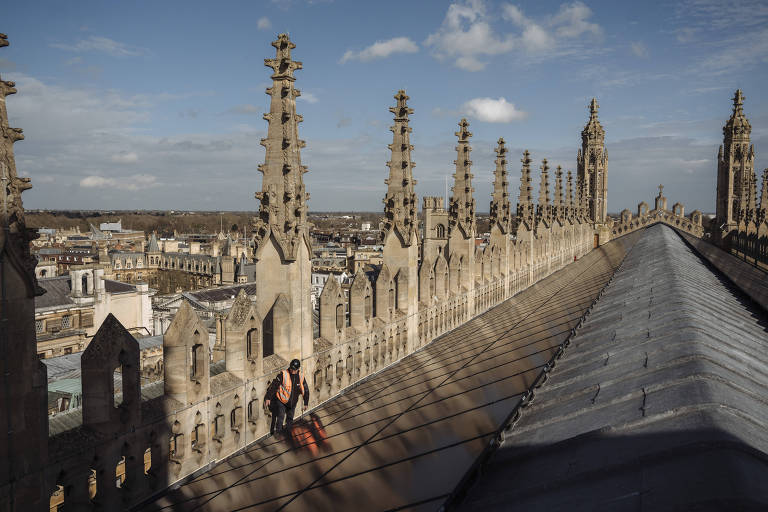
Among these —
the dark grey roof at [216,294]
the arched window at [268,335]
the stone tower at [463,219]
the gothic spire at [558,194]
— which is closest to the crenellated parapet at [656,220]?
the gothic spire at [558,194]

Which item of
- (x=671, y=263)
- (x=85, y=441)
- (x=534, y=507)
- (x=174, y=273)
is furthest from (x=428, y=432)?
(x=174, y=273)

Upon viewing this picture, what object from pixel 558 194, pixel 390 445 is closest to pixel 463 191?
pixel 390 445

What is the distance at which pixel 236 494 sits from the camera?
504 cm

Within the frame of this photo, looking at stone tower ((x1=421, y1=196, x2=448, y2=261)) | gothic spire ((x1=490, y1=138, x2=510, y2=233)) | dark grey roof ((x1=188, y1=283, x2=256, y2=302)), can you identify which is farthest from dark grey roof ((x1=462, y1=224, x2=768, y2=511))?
dark grey roof ((x1=188, y1=283, x2=256, y2=302))

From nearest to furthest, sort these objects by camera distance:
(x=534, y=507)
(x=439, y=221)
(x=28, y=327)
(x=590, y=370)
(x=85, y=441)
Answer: (x=534, y=507)
(x=590, y=370)
(x=28, y=327)
(x=85, y=441)
(x=439, y=221)

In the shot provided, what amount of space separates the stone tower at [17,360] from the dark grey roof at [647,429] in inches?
169

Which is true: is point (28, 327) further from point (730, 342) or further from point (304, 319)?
point (730, 342)

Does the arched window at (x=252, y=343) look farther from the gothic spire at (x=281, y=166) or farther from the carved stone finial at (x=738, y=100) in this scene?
the carved stone finial at (x=738, y=100)

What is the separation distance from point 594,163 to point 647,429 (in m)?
56.5

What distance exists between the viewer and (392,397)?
275 inches

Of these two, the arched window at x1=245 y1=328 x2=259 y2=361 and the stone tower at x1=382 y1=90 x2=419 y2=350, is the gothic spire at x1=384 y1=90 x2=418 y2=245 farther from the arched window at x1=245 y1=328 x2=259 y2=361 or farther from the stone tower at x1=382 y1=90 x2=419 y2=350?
the arched window at x1=245 y1=328 x2=259 y2=361

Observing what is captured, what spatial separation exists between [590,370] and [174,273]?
9587 cm

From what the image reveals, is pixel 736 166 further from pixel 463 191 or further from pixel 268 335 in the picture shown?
pixel 268 335

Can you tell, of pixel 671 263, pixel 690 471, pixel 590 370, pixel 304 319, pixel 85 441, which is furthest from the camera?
pixel 671 263
